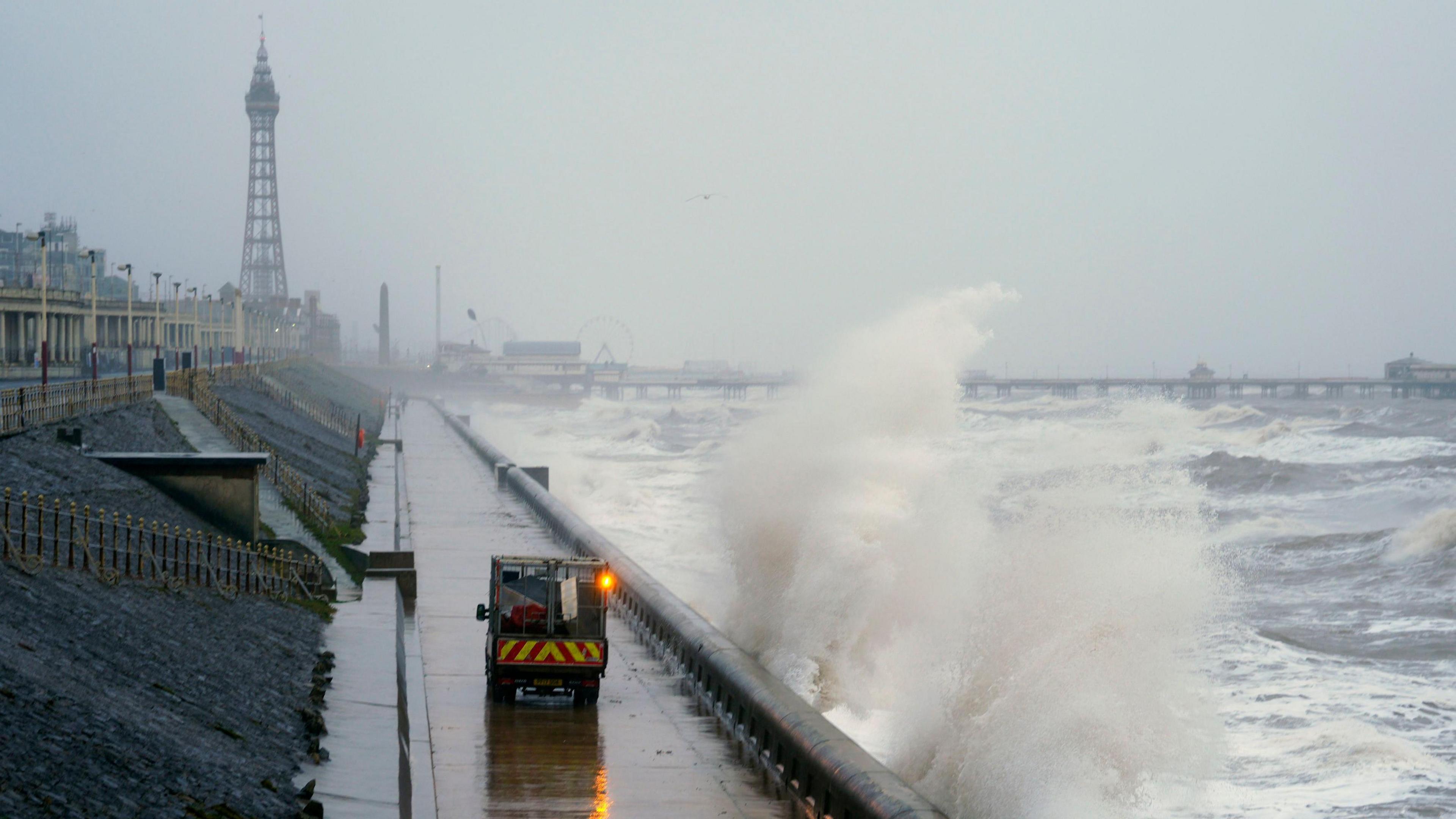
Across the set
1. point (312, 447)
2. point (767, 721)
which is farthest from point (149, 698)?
point (312, 447)

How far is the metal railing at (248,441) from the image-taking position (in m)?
29.7

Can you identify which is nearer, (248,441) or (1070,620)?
(1070,620)

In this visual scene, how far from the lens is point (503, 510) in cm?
3928

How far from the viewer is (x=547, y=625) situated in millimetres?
14703

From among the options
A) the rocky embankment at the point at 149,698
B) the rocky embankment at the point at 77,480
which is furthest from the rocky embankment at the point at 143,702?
the rocky embankment at the point at 77,480

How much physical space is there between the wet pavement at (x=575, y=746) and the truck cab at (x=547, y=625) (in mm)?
315

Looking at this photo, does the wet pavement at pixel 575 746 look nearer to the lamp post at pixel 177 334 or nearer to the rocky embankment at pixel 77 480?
the rocky embankment at pixel 77 480

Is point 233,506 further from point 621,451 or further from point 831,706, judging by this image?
point 621,451

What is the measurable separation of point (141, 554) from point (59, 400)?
12.9 metres

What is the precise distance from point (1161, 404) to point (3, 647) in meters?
150

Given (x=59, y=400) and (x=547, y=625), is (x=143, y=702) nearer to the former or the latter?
Result: (x=547, y=625)

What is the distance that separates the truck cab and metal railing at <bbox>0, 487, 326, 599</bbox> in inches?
170

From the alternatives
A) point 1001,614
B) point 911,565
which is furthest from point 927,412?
point 1001,614

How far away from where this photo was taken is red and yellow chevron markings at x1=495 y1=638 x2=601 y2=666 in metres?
14.9
